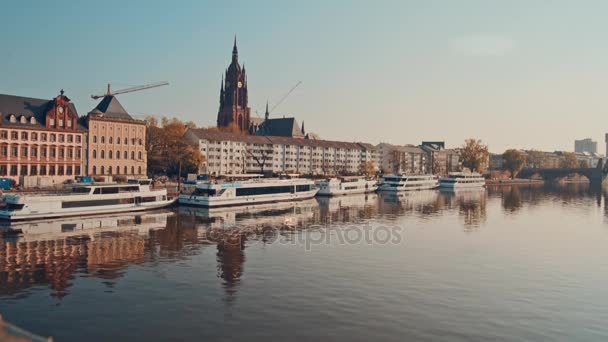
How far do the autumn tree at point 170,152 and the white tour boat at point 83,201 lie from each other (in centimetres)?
4804

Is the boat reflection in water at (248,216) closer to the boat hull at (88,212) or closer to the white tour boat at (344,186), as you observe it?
the boat hull at (88,212)

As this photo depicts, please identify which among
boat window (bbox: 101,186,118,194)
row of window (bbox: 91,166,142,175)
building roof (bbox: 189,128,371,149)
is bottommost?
boat window (bbox: 101,186,118,194)

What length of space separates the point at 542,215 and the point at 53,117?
92682mm

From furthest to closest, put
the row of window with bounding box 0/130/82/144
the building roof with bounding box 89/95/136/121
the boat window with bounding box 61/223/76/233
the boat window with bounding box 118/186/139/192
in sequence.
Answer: the building roof with bounding box 89/95/136/121, the row of window with bounding box 0/130/82/144, the boat window with bounding box 118/186/139/192, the boat window with bounding box 61/223/76/233

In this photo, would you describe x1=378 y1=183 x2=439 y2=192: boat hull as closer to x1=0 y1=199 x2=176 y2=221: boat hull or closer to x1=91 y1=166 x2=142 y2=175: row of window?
x1=91 y1=166 x2=142 y2=175: row of window

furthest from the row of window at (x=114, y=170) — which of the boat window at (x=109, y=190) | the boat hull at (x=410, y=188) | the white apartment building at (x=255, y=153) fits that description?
the boat hull at (x=410, y=188)

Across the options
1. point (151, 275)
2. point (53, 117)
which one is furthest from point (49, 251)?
point (53, 117)

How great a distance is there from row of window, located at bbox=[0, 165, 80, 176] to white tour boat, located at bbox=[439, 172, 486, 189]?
11777 centimetres

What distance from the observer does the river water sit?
1046 inches

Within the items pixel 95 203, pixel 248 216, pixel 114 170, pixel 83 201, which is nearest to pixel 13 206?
pixel 83 201

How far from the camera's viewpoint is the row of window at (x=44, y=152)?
84312 mm

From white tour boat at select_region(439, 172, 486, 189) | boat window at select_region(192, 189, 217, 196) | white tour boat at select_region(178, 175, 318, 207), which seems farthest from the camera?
white tour boat at select_region(439, 172, 486, 189)

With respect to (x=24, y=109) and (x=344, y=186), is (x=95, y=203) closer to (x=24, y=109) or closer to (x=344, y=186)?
(x=24, y=109)

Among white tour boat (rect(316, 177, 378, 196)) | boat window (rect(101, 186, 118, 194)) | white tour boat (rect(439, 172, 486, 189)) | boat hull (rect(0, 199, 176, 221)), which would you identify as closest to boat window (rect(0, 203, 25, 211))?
boat hull (rect(0, 199, 176, 221))
